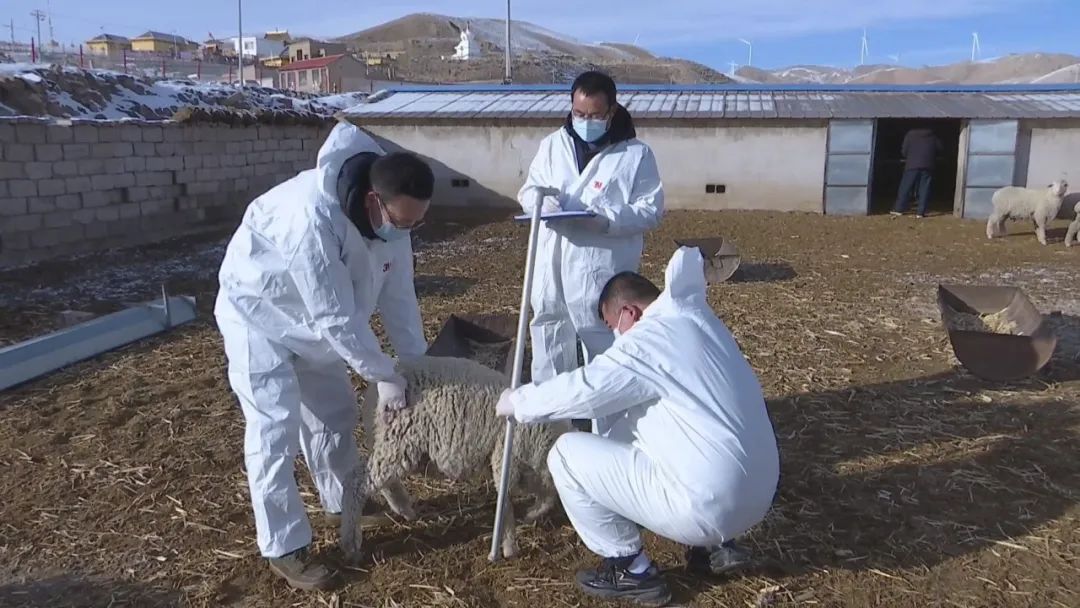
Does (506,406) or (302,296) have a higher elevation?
A: (302,296)

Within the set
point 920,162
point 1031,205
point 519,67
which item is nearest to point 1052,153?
point 920,162

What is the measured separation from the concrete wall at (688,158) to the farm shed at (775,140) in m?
0.02

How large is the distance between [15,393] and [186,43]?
277 ft

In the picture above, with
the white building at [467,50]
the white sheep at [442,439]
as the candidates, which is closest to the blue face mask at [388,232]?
the white sheep at [442,439]

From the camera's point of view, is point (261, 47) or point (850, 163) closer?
point (850, 163)

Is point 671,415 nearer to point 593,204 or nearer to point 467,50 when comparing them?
point 593,204

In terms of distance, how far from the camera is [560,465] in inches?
124

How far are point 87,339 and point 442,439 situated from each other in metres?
4.36

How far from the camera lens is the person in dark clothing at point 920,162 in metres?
15.3

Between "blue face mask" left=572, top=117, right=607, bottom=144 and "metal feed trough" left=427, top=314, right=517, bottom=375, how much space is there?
6.71 ft

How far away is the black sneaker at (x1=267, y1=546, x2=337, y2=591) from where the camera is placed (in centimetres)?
328

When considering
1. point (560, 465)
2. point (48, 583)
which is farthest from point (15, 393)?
point (560, 465)

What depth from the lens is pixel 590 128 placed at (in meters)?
3.98

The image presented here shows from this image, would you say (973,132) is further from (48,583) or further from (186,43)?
(186,43)
